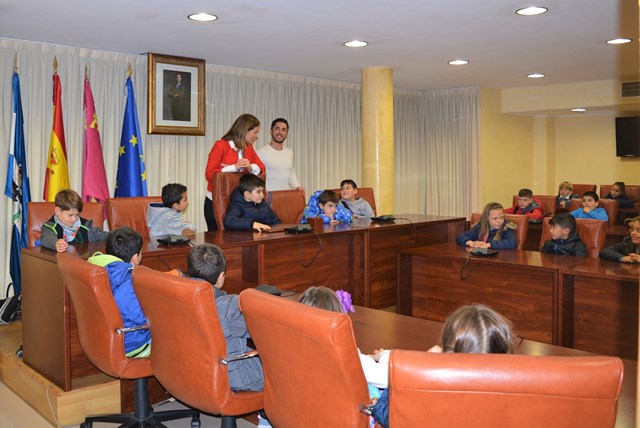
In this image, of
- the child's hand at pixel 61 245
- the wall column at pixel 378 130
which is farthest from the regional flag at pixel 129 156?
the child's hand at pixel 61 245

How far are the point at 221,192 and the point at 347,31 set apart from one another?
5.75 feet

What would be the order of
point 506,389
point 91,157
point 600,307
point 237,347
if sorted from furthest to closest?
1. point 91,157
2. point 600,307
3. point 237,347
4. point 506,389

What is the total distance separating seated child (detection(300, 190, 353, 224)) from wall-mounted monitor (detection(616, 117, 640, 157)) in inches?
256

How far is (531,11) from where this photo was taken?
5.09 meters

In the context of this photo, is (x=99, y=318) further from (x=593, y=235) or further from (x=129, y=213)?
(x=593, y=235)

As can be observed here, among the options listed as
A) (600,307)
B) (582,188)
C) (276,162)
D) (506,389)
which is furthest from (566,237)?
(582,188)

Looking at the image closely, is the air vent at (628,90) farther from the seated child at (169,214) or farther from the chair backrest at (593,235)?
the seated child at (169,214)

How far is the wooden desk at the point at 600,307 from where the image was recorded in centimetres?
409

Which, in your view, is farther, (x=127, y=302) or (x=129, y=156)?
(x=129, y=156)

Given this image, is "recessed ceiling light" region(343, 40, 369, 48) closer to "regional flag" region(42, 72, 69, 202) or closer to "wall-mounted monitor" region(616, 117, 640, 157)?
"regional flag" region(42, 72, 69, 202)

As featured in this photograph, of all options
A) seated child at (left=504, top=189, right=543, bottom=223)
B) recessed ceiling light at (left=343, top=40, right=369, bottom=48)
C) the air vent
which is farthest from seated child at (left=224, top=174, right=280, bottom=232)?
the air vent

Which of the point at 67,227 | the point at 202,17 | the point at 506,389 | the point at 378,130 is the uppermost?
the point at 202,17

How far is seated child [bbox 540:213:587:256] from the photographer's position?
16.0 ft

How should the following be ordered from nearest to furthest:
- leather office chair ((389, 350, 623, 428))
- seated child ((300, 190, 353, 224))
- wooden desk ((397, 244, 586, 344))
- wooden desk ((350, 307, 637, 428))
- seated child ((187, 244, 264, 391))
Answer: leather office chair ((389, 350, 623, 428)), wooden desk ((350, 307, 637, 428)), seated child ((187, 244, 264, 391)), wooden desk ((397, 244, 586, 344)), seated child ((300, 190, 353, 224))
